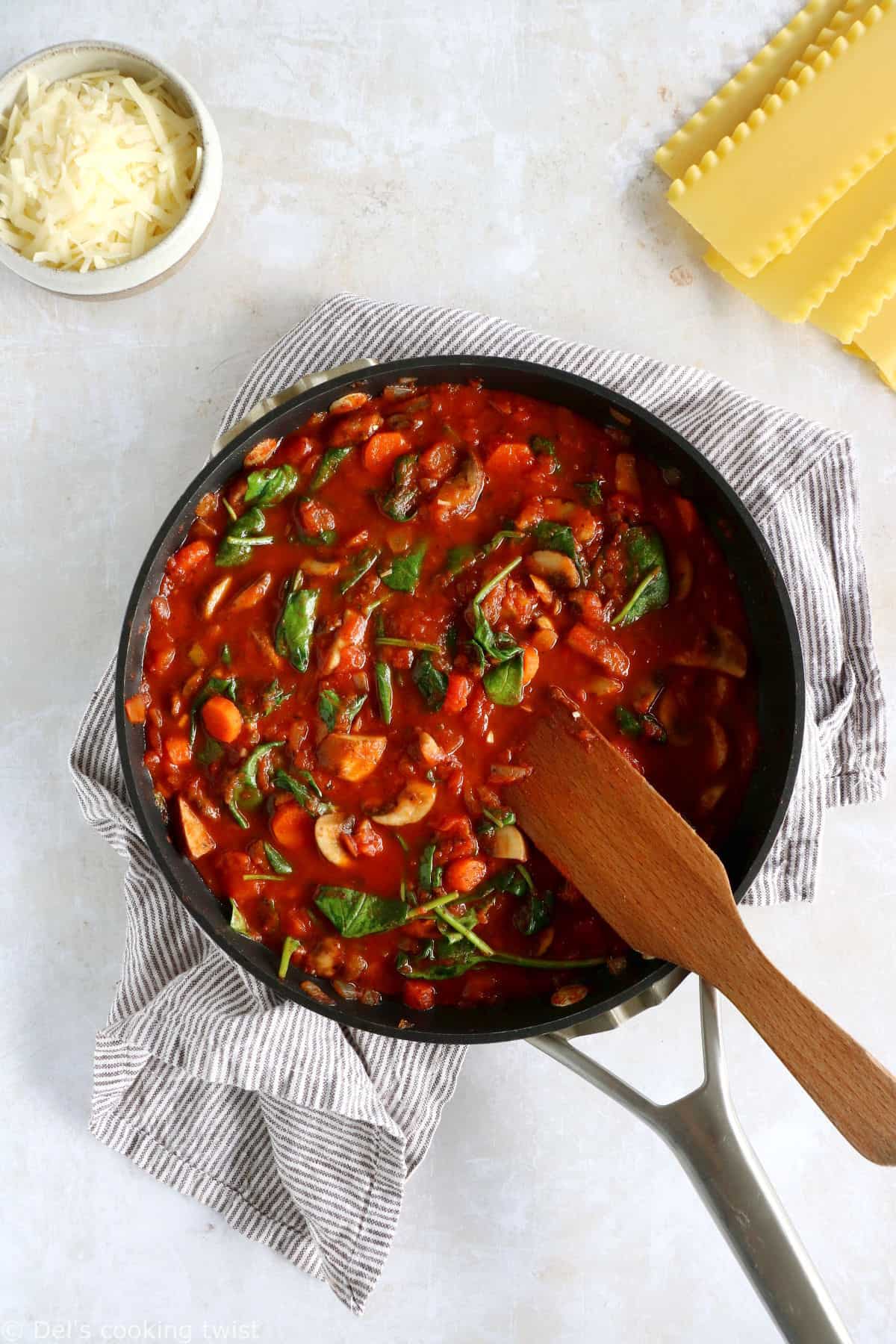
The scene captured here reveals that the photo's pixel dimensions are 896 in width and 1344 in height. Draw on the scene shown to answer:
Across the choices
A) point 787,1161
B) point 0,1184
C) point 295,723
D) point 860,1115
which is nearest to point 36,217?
point 295,723

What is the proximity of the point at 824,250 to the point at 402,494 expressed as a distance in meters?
1.79

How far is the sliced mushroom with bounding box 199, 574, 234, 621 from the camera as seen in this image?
336 cm

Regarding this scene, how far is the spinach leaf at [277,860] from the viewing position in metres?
3.36

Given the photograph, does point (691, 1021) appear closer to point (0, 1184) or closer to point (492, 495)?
point (492, 495)

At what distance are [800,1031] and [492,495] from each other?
174cm

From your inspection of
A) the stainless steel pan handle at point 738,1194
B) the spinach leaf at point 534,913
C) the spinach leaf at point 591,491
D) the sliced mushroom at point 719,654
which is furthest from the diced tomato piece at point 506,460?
the stainless steel pan handle at point 738,1194

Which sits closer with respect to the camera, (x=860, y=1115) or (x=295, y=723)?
(x=860, y=1115)

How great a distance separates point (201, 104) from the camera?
12.4 ft

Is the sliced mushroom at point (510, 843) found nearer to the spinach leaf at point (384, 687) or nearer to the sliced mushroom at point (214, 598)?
the spinach leaf at point (384, 687)

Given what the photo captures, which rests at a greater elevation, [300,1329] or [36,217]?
[36,217]

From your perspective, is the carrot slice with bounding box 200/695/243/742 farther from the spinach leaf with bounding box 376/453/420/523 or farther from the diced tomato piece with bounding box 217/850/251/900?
the spinach leaf with bounding box 376/453/420/523

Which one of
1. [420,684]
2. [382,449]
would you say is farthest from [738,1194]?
[382,449]

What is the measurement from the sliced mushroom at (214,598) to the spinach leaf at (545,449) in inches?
40.1

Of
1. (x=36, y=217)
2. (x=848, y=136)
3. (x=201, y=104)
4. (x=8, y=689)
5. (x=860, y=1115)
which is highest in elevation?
(x=848, y=136)
